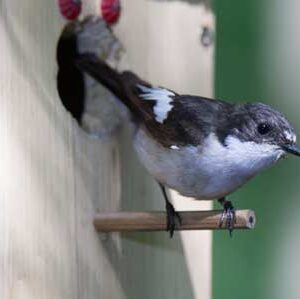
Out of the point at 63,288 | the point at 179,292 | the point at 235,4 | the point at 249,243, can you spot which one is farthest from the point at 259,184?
the point at 63,288

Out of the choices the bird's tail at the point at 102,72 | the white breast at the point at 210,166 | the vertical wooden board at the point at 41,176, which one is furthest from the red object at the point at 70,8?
the white breast at the point at 210,166

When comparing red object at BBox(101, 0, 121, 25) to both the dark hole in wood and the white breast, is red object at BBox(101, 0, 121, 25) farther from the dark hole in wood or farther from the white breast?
the white breast

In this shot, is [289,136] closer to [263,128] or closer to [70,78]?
[263,128]

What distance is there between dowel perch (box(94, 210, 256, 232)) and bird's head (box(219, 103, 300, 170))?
143 millimetres

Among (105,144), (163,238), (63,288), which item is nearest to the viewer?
(63,288)

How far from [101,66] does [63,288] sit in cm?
49

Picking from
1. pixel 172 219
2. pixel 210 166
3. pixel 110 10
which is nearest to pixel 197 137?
pixel 210 166

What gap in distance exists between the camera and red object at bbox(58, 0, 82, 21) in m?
1.85

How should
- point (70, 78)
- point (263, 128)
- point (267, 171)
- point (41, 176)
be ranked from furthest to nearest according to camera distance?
point (267, 171) < point (70, 78) < point (263, 128) < point (41, 176)

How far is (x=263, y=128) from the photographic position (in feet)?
6.18

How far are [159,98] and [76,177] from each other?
0.86ft

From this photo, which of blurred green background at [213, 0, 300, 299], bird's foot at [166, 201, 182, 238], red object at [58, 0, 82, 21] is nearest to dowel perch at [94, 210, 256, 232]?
bird's foot at [166, 201, 182, 238]

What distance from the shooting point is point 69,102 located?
2043 mm

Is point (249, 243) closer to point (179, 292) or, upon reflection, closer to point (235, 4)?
point (235, 4)
